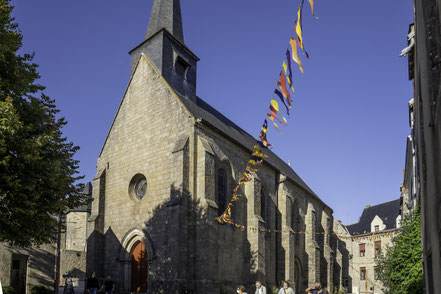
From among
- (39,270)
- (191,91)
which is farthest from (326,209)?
(39,270)

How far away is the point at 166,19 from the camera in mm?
21531

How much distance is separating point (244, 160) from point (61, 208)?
35.7 ft

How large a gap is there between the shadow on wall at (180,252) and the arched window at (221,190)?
1.01m

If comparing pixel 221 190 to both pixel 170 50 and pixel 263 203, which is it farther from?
Answer: pixel 170 50

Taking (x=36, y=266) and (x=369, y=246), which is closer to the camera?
(x=36, y=266)

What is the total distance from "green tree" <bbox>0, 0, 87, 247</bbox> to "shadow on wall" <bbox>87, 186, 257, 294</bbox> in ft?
16.1

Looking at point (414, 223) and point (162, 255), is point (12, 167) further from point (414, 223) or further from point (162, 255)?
point (414, 223)

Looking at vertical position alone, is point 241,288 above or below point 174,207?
below

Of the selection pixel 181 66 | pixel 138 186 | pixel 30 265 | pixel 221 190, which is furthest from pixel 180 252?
pixel 30 265

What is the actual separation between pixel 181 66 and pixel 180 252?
10481mm

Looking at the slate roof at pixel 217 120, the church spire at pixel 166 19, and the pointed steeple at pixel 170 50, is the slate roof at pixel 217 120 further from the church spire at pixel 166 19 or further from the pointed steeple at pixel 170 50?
the church spire at pixel 166 19

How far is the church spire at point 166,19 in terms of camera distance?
21.4 metres

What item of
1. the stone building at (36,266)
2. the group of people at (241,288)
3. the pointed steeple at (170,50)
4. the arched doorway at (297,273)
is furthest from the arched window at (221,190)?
the arched doorway at (297,273)

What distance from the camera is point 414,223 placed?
1258 cm
